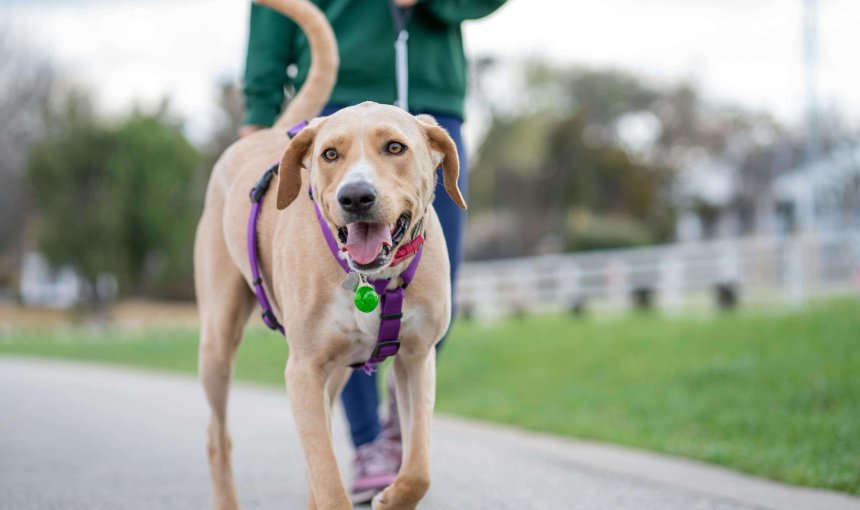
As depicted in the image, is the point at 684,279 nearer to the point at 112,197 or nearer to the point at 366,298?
the point at 366,298

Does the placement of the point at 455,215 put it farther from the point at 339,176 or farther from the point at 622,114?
the point at 622,114

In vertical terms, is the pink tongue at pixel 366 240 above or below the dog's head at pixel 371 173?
below

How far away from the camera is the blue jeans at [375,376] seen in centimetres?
450

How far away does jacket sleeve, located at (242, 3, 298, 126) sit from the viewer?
469 centimetres

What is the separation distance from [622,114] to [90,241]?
3618 cm

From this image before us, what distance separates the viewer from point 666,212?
165 feet

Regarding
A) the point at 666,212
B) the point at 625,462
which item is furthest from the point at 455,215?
the point at 666,212

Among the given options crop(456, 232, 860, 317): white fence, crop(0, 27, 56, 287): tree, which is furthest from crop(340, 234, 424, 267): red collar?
crop(0, 27, 56, 287): tree

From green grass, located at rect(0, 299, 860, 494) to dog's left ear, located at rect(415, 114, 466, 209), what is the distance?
2531 millimetres

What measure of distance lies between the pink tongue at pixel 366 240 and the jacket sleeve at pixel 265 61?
77.2 inches

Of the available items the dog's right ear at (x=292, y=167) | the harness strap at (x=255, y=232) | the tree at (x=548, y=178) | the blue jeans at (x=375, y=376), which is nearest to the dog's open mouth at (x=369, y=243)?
the dog's right ear at (x=292, y=167)

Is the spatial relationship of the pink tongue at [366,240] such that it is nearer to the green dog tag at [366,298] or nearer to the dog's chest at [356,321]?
the green dog tag at [366,298]

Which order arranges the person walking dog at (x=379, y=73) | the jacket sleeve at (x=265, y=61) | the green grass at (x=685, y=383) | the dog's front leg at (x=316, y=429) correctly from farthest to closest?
the green grass at (x=685, y=383) → the jacket sleeve at (x=265, y=61) → the person walking dog at (x=379, y=73) → the dog's front leg at (x=316, y=429)

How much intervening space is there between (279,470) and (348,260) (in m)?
2.70
